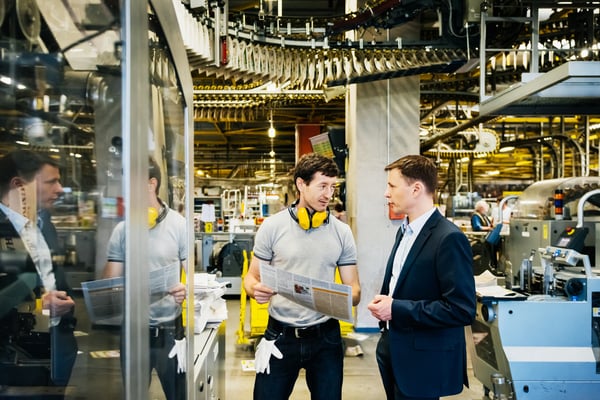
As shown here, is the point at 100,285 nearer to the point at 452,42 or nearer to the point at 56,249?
the point at 56,249

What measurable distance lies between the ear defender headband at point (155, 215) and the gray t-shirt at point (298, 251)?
0.91 meters

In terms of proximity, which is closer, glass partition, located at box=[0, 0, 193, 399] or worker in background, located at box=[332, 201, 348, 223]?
glass partition, located at box=[0, 0, 193, 399]

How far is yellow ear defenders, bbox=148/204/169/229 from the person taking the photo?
96 centimetres

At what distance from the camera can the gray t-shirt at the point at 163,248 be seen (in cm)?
88

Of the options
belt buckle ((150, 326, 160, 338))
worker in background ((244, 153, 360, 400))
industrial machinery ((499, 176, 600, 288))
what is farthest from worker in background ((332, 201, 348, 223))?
belt buckle ((150, 326, 160, 338))

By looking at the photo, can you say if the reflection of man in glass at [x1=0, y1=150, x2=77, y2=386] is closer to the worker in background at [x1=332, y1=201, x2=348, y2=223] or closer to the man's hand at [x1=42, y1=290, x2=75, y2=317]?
the man's hand at [x1=42, y1=290, x2=75, y2=317]

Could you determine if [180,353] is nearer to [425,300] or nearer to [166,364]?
[166,364]

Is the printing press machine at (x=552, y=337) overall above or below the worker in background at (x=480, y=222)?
below

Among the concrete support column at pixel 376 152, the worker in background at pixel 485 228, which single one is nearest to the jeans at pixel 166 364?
the concrete support column at pixel 376 152

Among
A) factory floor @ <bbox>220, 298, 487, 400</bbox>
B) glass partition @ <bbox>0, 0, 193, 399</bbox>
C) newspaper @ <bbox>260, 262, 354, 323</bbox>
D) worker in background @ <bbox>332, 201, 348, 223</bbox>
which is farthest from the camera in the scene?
worker in background @ <bbox>332, 201, 348, 223</bbox>

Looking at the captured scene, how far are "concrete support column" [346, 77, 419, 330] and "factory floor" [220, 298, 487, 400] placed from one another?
822mm

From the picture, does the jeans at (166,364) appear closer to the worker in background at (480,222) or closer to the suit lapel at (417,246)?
the suit lapel at (417,246)

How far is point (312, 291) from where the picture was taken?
1.82 meters

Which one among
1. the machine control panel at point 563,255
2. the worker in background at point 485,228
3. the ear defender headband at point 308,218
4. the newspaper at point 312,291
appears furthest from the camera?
the worker in background at point 485,228
